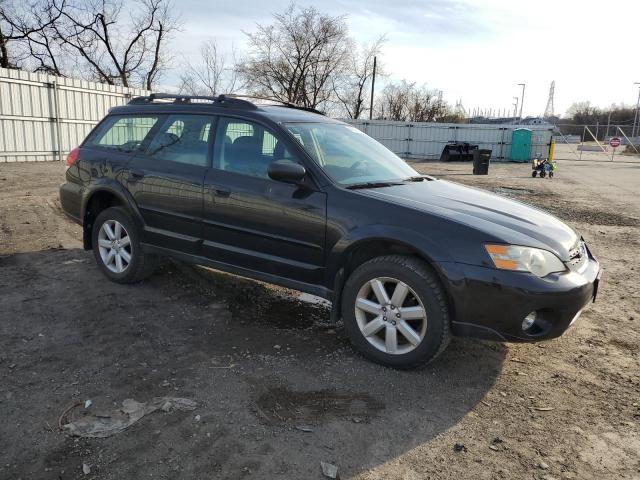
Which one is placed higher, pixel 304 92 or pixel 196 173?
pixel 304 92

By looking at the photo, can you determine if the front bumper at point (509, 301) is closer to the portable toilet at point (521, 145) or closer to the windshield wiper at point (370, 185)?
the windshield wiper at point (370, 185)

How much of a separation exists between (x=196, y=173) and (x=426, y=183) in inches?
76.3

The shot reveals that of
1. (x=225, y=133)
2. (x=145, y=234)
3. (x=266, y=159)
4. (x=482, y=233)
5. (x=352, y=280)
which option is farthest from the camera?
(x=145, y=234)

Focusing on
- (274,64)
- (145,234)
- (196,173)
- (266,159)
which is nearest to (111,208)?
(145,234)

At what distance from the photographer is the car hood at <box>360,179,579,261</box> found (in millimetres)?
3270

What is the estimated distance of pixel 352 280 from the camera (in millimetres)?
3531

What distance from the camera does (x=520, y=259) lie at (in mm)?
3094

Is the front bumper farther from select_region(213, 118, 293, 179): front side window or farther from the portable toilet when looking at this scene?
the portable toilet

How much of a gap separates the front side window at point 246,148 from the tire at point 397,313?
45.4 inches

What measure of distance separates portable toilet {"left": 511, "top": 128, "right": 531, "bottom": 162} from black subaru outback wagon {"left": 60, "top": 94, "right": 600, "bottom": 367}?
26857 mm

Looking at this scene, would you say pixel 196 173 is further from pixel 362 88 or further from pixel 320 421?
pixel 362 88

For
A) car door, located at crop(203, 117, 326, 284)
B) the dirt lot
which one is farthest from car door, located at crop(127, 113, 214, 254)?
the dirt lot

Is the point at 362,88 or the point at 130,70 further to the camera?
the point at 362,88

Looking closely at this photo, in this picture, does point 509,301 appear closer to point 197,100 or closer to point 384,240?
point 384,240
